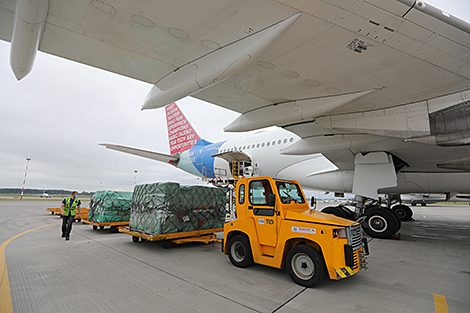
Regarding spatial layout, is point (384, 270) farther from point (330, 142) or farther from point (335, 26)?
point (335, 26)

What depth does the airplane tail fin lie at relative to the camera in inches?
814

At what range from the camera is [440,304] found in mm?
3412

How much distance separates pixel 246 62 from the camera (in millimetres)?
3439

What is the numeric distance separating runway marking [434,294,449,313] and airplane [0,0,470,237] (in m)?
3.55

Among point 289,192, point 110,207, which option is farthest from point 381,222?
point 110,207

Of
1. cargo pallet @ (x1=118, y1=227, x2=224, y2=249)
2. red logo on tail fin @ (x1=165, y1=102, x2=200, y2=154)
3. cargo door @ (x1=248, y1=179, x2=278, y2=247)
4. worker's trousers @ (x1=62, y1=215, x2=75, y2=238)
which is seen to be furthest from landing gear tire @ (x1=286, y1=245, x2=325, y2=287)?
red logo on tail fin @ (x1=165, y1=102, x2=200, y2=154)

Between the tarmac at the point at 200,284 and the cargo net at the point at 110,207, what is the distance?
9.22 ft

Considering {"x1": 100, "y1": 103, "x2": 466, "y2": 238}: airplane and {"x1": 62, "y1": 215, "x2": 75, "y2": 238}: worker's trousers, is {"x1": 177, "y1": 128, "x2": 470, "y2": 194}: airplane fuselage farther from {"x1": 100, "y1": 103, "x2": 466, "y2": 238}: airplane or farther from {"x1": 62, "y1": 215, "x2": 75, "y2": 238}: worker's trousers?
{"x1": 62, "y1": 215, "x2": 75, "y2": 238}: worker's trousers

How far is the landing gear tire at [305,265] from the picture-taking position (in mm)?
3859

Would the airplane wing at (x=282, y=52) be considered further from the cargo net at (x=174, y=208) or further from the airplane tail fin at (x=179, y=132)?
the airplane tail fin at (x=179, y=132)

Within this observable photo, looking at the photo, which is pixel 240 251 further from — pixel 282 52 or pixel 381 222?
pixel 381 222

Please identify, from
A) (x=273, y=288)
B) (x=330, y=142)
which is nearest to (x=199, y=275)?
(x=273, y=288)

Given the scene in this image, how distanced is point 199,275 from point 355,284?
9.29 ft

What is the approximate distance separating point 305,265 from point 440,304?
190 cm
